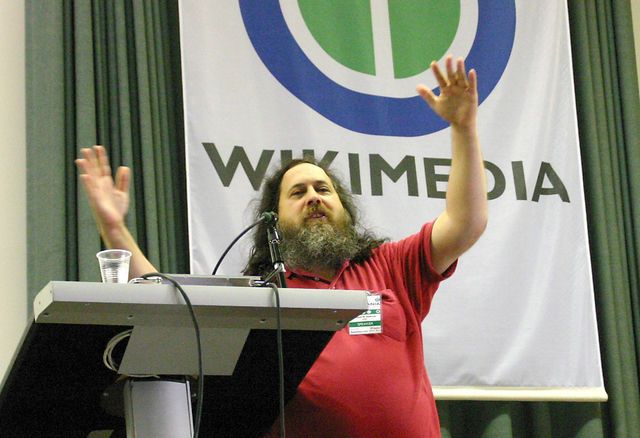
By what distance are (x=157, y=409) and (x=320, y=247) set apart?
107cm

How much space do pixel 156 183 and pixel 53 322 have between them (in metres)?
1.95

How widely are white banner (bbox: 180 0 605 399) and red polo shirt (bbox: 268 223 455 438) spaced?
1.02m

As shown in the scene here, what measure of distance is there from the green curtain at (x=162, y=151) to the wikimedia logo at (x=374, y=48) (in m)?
0.40

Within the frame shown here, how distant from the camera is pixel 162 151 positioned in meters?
3.10

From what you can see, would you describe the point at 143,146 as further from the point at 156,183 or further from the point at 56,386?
the point at 56,386

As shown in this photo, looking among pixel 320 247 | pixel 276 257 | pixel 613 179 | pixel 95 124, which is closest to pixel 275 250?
pixel 276 257

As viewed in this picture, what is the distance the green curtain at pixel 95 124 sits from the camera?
282 centimetres

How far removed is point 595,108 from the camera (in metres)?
3.65

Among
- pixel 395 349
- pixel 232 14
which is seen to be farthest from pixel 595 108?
pixel 395 349

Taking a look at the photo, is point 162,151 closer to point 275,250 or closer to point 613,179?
point 275,250

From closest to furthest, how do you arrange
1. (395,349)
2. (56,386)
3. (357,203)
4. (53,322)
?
(53,322) < (56,386) < (395,349) < (357,203)

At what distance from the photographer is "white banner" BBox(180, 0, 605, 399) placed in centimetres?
307

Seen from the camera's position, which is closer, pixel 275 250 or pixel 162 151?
pixel 275 250

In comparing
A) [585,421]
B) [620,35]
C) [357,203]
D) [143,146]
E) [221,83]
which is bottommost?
[585,421]
